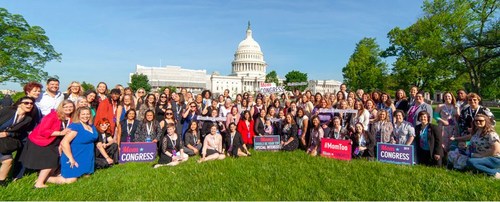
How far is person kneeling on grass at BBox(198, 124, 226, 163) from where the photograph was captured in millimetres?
7075

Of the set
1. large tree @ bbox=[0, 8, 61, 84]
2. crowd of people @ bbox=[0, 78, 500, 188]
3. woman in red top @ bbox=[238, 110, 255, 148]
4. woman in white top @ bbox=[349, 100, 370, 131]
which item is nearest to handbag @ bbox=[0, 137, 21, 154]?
crowd of people @ bbox=[0, 78, 500, 188]

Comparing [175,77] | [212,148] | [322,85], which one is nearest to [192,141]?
[212,148]

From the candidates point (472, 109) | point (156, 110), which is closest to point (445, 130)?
point (472, 109)

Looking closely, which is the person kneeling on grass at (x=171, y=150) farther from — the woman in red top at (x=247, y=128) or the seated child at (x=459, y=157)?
the seated child at (x=459, y=157)

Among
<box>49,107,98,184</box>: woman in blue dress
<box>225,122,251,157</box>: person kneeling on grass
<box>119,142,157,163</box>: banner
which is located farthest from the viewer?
<box>225,122,251,157</box>: person kneeling on grass

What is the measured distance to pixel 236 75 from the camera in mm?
120250

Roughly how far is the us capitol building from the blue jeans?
103925 mm

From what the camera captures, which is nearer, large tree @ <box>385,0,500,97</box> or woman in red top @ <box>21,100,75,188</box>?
woman in red top @ <box>21,100,75,188</box>

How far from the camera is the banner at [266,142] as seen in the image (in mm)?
8078

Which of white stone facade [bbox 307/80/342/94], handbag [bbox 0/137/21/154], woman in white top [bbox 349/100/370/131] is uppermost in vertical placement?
white stone facade [bbox 307/80/342/94]

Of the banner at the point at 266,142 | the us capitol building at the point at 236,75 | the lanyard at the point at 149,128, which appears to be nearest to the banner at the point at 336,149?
the banner at the point at 266,142

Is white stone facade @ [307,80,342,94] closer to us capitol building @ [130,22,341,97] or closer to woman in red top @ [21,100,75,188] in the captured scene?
us capitol building @ [130,22,341,97]

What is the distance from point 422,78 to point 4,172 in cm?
3195

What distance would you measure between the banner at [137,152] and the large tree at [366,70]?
3095cm
